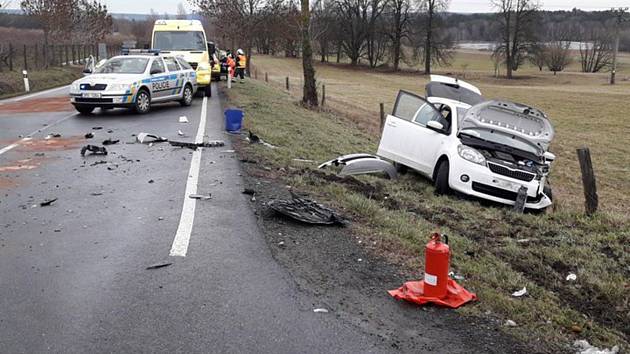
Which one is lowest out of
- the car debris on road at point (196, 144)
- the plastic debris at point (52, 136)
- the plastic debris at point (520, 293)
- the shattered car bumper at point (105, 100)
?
the plastic debris at point (520, 293)

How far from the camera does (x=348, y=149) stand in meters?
14.2

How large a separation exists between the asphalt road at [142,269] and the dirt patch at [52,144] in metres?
1.33

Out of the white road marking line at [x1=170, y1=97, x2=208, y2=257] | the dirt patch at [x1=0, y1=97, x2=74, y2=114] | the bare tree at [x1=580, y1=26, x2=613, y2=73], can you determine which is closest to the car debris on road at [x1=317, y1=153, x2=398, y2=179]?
the white road marking line at [x1=170, y1=97, x2=208, y2=257]

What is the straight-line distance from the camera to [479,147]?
32.4ft

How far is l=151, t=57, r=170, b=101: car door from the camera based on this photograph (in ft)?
A: 53.7

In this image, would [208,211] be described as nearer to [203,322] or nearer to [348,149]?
[203,322]

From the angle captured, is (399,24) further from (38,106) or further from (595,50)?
(38,106)

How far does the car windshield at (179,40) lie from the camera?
22.7 meters

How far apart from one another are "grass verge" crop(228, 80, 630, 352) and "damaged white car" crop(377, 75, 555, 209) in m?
0.37

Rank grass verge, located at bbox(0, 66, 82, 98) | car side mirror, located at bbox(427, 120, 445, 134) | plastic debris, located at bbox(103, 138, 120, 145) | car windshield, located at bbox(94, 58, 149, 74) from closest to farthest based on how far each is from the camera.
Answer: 1. car side mirror, located at bbox(427, 120, 445, 134)
2. plastic debris, located at bbox(103, 138, 120, 145)
3. car windshield, located at bbox(94, 58, 149, 74)
4. grass verge, located at bbox(0, 66, 82, 98)

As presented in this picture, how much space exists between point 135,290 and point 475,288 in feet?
9.05

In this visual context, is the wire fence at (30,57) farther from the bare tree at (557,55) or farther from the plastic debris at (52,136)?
the bare tree at (557,55)

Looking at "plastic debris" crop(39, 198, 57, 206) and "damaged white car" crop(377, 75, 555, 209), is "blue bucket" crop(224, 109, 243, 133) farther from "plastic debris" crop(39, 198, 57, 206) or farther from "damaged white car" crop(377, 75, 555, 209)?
"plastic debris" crop(39, 198, 57, 206)

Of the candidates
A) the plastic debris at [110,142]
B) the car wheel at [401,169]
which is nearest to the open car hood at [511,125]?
the car wheel at [401,169]
